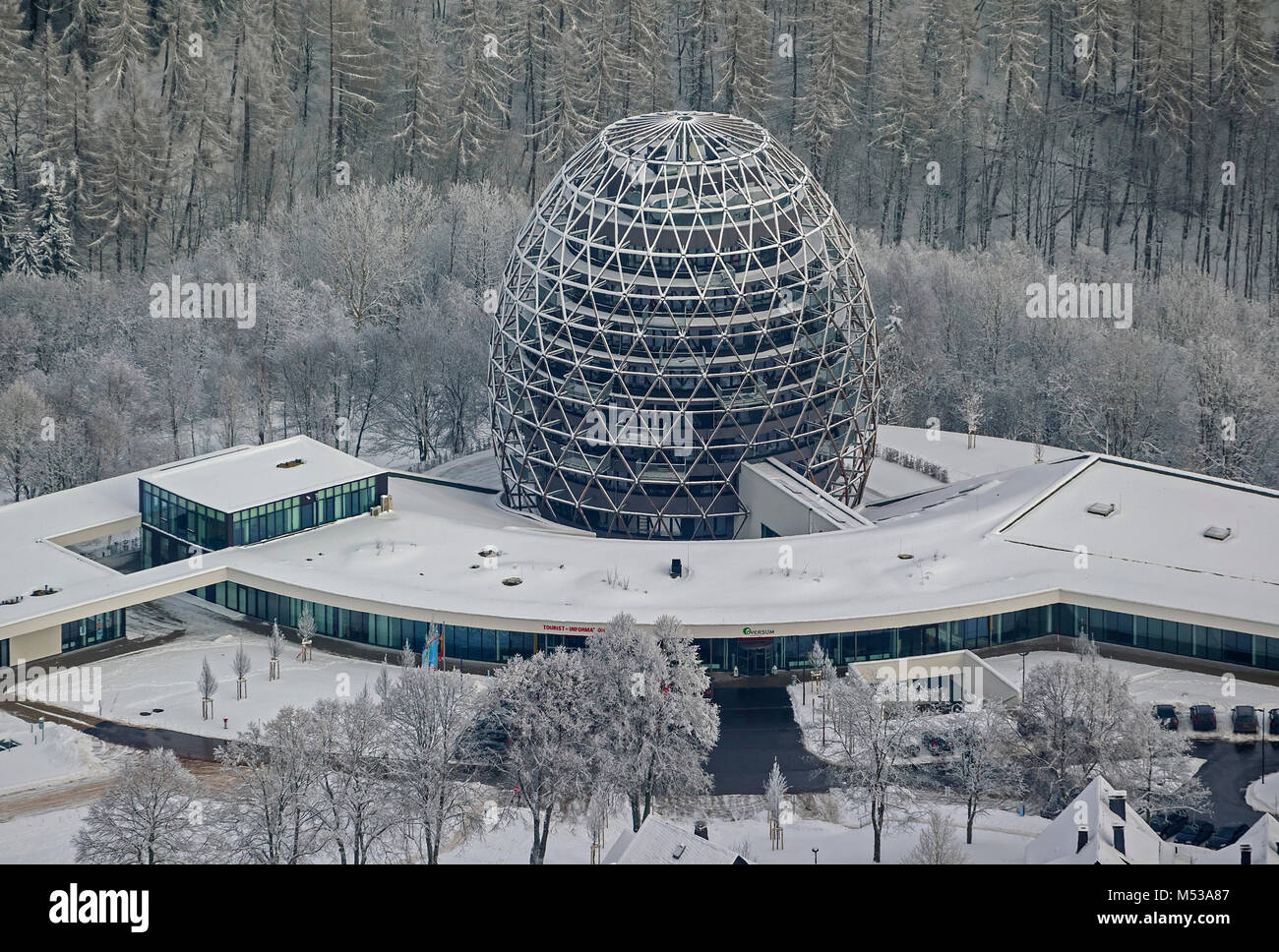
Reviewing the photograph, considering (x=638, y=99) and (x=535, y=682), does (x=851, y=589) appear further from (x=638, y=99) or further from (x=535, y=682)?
(x=638, y=99)

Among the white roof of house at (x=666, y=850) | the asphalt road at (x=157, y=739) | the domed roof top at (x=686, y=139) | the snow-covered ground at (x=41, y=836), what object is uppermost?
the domed roof top at (x=686, y=139)

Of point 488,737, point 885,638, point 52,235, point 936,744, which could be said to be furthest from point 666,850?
point 52,235

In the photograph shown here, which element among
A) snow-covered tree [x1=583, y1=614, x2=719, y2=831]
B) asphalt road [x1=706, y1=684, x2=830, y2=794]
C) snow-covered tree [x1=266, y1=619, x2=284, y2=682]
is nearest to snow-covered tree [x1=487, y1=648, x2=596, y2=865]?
snow-covered tree [x1=583, y1=614, x2=719, y2=831]

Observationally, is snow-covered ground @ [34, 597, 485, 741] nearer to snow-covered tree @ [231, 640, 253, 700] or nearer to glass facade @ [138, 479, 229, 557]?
snow-covered tree @ [231, 640, 253, 700]

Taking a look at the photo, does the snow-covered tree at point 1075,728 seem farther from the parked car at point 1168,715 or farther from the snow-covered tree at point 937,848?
the parked car at point 1168,715

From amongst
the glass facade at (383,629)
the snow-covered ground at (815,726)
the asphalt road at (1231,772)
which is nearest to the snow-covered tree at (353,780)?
the glass facade at (383,629)

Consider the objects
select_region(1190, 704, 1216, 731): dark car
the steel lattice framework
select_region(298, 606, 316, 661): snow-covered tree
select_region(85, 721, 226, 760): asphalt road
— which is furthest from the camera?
the steel lattice framework
